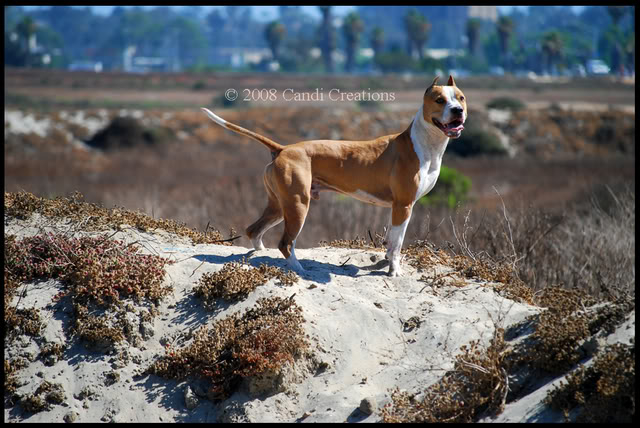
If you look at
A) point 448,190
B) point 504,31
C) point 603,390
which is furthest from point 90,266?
point 504,31

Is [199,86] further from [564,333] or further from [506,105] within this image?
[564,333]

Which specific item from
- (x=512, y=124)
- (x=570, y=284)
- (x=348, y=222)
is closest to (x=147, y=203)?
(x=348, y=222)

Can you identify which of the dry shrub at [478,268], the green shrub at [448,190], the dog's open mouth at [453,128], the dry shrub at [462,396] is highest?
the dog's open mouth at [453,128]

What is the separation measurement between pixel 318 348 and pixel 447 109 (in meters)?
3.07

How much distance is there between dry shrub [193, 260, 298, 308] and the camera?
8672 mm

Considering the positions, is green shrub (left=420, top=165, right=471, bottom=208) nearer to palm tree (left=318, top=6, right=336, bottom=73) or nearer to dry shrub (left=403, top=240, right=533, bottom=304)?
dry shrub (left=403, top=240, right=533, bottom=304)

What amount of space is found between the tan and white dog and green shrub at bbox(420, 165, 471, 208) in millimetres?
17149

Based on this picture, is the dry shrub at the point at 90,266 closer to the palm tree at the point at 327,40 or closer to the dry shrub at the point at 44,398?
the dry shrub at the point at 44,398

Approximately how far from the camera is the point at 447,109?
8789 millimetres

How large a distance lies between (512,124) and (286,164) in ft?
163

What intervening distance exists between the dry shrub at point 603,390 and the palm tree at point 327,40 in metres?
136

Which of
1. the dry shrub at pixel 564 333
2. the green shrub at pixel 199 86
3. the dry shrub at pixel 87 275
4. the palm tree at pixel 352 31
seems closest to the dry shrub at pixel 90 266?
the dry shrub at pixel 87 275

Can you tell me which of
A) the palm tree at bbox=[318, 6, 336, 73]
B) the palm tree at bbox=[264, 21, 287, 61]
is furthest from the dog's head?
the palm tree at bbox=[264, 21, 287, 61]

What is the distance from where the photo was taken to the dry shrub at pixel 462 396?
23.7 ft
